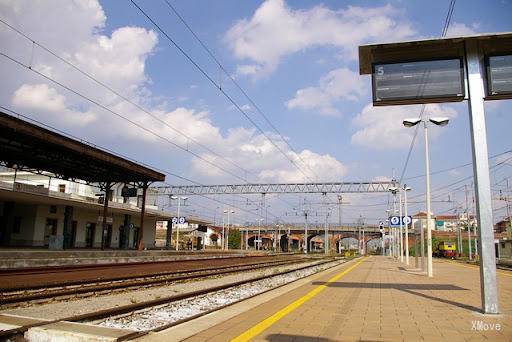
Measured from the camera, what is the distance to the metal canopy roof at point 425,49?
9.28 meters

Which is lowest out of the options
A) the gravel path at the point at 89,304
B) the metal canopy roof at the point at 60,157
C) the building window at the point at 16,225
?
the gravel path at the point at 89,304

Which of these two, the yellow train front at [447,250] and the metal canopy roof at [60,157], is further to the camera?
the yellow train front at [447,250]

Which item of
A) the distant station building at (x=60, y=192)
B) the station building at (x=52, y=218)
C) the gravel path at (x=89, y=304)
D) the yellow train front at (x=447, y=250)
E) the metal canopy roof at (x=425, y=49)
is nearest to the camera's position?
the gravel path at (x=89, y=304)

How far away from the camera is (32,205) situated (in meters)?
34.0

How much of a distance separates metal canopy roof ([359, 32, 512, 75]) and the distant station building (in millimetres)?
16005

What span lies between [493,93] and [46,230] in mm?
34309

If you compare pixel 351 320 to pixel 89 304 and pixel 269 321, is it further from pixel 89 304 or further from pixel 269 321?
pixel 89 304

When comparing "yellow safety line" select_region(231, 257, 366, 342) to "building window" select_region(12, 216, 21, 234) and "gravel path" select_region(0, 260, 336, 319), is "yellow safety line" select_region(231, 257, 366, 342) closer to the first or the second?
"gravel path" select_region(0, 260, 336, 319)

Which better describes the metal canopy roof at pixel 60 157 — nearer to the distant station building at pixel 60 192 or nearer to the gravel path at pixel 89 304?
the distant station building at pixel 60 192

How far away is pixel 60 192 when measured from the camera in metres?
33.1

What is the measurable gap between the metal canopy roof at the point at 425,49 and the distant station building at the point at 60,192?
16005 millimetres

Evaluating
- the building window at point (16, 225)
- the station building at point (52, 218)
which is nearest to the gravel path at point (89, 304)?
the station building at point (52, 218)

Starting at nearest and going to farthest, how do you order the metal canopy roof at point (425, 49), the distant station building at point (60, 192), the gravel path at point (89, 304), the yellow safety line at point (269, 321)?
the yellow safety line at point (269, 321) < the gravel path at point (89, 304) < the metal canopy roof at point (425, 49) < the distant station building at point (60, 192)

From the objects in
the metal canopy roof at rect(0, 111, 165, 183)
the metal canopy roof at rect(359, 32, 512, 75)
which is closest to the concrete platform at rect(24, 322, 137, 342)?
the metal canopy roof at rect(359, 32, 512, 75)
